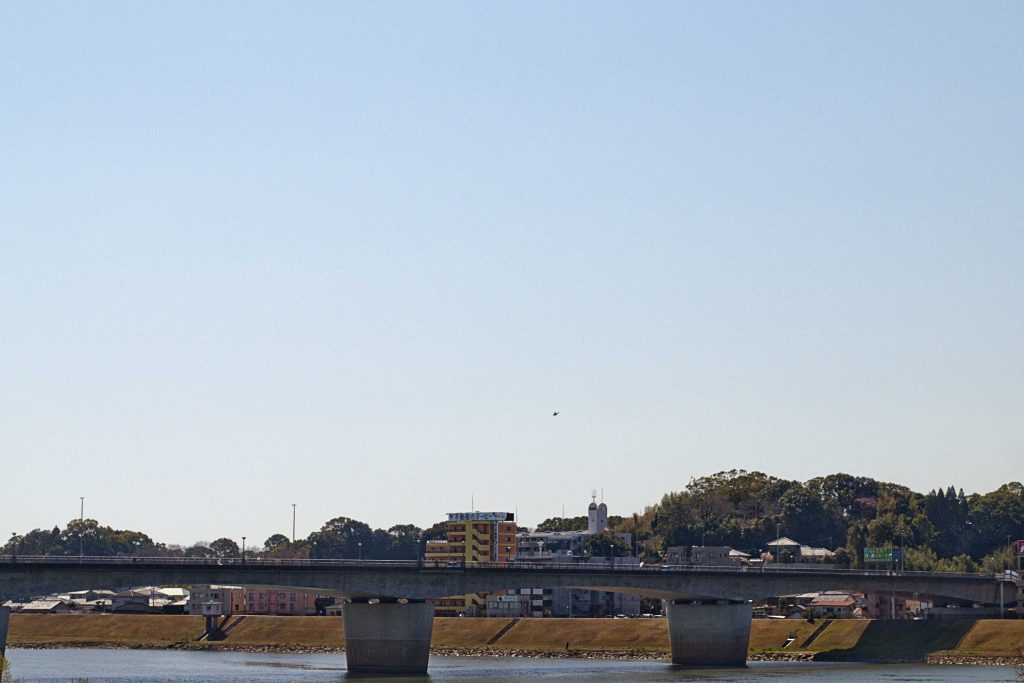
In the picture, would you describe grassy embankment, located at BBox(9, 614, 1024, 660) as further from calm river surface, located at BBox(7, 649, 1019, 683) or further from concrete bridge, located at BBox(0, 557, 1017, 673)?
calm river surface, located at BBox(7, 649, 1019, 683)

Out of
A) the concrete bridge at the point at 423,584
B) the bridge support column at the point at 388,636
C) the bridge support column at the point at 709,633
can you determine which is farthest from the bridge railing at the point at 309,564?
the bridge support column at the point at 709,633

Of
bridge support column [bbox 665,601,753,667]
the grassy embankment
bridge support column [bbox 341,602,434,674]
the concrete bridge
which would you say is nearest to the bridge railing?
the concrete bridge

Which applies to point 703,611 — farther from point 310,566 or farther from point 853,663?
point 310,566

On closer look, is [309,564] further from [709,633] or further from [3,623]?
[709,633]

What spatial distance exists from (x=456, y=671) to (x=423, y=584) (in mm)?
8018

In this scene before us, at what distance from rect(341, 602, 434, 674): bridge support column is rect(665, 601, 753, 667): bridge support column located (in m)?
27.0

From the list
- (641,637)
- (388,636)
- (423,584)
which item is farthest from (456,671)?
(641,637)

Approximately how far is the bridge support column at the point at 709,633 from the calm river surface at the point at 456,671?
234cm

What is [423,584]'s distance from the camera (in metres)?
136

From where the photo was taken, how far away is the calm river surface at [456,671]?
12488cm

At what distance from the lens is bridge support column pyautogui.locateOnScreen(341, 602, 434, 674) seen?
131500 mm

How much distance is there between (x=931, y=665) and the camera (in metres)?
144

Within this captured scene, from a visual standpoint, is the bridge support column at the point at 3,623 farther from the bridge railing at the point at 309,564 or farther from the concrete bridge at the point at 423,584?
the bridge railing at the point at 309,564

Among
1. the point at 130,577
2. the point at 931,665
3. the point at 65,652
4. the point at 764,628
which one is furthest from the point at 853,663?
the point at 65,652
